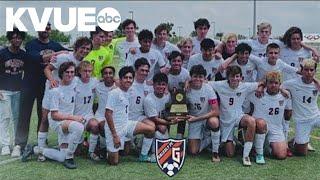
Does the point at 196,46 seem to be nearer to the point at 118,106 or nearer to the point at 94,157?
the point at 118,106

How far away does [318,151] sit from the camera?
20.7 feet

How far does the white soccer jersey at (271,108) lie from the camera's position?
19.3 feet

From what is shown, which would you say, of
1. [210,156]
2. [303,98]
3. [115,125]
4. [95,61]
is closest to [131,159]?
[115,125]

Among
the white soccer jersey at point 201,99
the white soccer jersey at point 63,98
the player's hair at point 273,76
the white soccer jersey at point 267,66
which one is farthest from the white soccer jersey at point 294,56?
the white soccer jersey at point 63,98

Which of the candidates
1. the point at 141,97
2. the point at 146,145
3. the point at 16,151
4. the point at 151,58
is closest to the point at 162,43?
the point at 151,58

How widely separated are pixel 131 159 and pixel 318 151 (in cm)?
264

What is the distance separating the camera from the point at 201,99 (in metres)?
5.92

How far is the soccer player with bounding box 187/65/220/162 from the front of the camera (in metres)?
5.80

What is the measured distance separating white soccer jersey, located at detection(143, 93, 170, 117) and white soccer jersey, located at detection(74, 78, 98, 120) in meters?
0.73

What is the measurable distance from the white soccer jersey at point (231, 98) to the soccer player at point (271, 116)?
0.53ft

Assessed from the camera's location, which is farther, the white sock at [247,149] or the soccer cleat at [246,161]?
the white sock at [247,149]

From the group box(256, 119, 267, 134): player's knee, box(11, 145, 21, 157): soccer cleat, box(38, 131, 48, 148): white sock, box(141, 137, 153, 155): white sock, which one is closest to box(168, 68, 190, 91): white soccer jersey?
box(141, 137, 153, 155): white sock

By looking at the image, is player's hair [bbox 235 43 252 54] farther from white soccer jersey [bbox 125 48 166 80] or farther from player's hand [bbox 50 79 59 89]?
player's hand [bbox 50 79 59 89]

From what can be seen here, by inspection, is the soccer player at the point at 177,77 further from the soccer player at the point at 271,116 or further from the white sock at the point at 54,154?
the white sock at the point at 54,154
